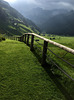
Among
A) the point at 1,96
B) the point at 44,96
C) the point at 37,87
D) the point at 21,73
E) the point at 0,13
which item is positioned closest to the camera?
the point at 1,96

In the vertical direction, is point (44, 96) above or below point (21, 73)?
below

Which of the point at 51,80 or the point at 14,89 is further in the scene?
the point at 51,80

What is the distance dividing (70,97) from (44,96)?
0.83 m

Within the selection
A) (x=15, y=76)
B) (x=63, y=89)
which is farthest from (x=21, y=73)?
(x=63, y=89)

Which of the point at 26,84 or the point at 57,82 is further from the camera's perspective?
the point at 57,82

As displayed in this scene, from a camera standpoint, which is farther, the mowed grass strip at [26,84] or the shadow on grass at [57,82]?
the shadow on grass at [57,82]

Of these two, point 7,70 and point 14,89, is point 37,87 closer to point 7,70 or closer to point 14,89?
point 14,89

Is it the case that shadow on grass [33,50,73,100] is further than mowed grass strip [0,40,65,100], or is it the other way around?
shadow on grass [33,50,73,100]

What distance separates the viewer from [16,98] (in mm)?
2736

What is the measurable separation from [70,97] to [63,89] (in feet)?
1.23

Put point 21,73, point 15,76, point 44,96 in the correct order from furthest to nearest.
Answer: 1. point 21,73
2. point 15,76
3. point 44,96

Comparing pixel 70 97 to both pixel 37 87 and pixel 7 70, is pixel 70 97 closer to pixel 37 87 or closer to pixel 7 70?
pixel 37 87

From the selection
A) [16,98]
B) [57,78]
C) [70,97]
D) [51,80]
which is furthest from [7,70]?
[70,97]

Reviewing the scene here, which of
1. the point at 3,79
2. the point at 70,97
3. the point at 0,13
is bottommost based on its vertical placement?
the point at 70,97
